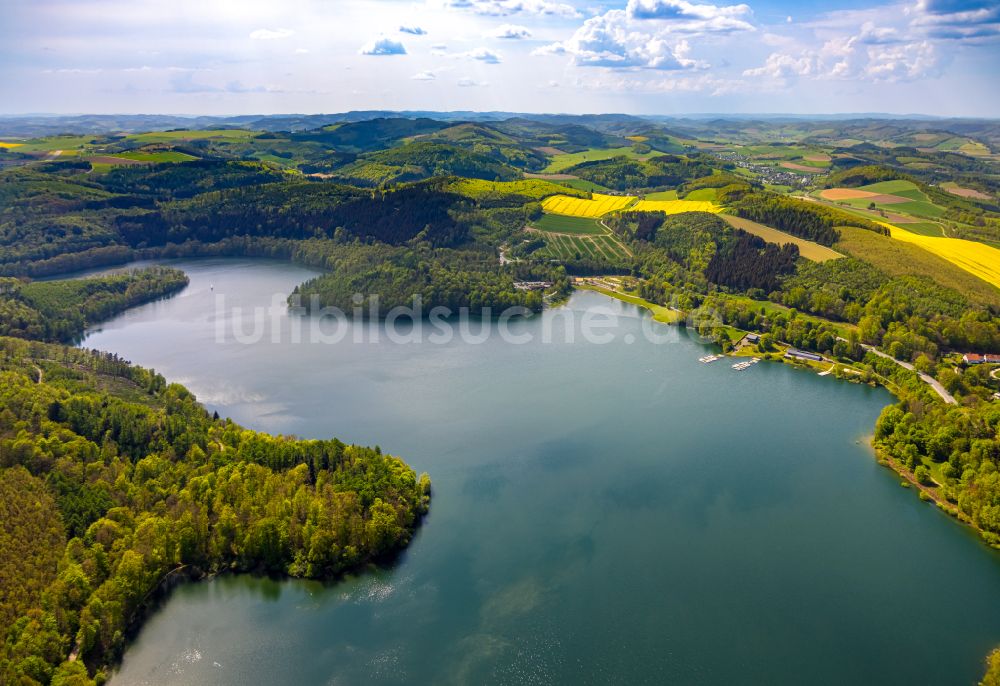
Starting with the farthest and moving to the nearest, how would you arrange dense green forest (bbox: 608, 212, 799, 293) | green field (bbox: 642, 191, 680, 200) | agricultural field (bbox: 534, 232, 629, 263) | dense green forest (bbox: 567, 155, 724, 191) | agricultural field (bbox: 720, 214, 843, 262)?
1. dense green forest (bbox: 567, 155, 724, 191)
2. green field (bbox: 642, 191, 680, 200)
3. agricultural field (bbox: 534, 232, 629, 263)
4. agricultural field (bbox: 720, 214, 843, 262)
5. dense green forest (bbox: 608, 212, 799, 293)

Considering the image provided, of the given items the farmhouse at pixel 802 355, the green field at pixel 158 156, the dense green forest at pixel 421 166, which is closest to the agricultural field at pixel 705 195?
the dense green forest at pixel 421 166

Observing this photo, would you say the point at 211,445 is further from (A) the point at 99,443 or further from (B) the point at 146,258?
(B) the point at 146,258

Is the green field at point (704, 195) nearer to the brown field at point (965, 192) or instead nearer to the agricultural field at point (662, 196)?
the agricultural field at point (662, 196)

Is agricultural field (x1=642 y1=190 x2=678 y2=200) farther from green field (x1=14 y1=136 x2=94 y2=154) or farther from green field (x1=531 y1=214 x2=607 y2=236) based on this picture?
green field (x1=14 y1=136 x2=94 y2=154)

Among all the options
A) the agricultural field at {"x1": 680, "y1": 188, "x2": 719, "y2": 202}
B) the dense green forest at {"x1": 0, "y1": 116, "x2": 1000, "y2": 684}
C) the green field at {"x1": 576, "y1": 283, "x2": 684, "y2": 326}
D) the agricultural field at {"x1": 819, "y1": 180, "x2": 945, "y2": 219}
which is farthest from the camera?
the agricultural field at {"x1": 819, "y1": 180, "x2": 945, "y2": 219}

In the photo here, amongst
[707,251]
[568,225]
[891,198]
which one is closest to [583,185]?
[568,225]

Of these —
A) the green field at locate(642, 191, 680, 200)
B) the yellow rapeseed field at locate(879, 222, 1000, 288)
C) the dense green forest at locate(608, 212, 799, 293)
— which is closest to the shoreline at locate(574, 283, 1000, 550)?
the dense green forest at locate(608, 212, 799, 293)
